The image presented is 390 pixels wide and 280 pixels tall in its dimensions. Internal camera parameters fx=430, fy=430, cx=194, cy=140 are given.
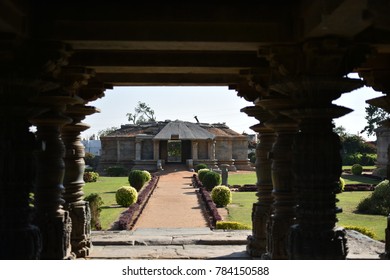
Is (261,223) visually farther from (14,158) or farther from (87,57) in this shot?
(14,158)

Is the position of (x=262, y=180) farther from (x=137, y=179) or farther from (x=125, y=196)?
(x=137, y=179)

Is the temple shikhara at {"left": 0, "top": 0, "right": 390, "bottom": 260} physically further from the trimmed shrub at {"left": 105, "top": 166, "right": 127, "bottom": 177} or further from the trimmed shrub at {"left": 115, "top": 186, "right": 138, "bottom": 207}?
the trimmed shrub at {"left": 105, "top": 166, "right": 127, "bottom": 177}

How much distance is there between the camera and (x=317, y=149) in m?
4.23

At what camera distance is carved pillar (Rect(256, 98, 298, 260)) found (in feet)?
18.4

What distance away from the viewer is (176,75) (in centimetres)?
707

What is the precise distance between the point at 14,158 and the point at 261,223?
13.8ft

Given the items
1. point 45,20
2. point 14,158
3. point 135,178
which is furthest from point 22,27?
point 135,178

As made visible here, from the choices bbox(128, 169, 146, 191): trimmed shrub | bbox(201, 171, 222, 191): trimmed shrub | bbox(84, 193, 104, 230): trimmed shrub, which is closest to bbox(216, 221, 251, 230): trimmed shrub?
bbox(84, 193, 104, 230): trimmed shrub

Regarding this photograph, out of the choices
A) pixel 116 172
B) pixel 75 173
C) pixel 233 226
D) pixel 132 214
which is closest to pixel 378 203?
pixel 233 226

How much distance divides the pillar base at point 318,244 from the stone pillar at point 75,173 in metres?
3.73

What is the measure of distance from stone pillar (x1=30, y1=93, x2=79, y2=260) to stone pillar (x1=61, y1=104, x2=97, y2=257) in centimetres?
119

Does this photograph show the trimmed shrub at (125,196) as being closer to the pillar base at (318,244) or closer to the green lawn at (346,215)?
the green lawn at (346,215)

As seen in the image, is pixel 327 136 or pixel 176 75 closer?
pixel 327 136
